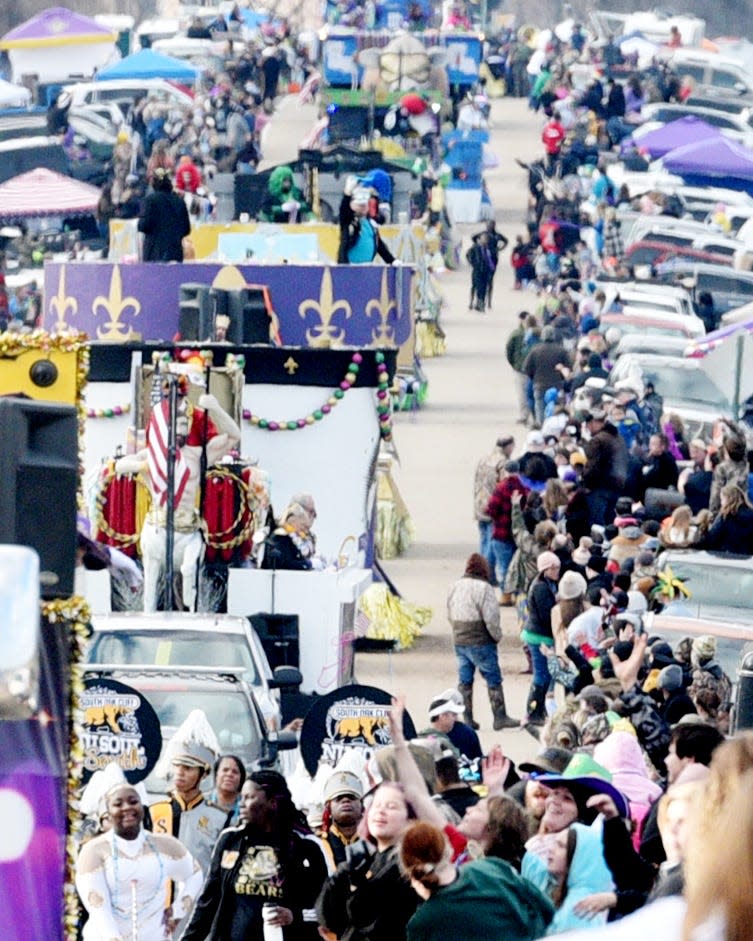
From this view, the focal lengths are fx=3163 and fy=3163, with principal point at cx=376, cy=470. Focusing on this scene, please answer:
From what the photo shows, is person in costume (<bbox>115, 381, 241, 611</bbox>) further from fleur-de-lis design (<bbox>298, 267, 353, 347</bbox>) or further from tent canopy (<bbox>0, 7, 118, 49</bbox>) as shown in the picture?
tent canopy (<bbox>0, 7, 118, 49</bbox>)

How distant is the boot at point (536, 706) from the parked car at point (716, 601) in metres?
1.01

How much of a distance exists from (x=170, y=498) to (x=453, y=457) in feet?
44.2

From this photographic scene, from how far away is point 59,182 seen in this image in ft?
136

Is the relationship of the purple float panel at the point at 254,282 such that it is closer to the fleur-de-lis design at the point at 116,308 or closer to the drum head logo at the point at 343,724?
the fleur-de-lis design at the point at 116,308

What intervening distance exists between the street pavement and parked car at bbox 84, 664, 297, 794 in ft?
11.2

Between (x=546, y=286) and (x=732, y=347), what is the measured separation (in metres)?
17.6

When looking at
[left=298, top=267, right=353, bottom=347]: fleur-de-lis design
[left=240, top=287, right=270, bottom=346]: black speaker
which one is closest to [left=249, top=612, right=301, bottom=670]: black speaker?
[left=240, top=287, right=270, bottom=346]: black speaker

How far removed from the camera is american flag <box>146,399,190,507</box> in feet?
54.3

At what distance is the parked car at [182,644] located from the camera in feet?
45.3

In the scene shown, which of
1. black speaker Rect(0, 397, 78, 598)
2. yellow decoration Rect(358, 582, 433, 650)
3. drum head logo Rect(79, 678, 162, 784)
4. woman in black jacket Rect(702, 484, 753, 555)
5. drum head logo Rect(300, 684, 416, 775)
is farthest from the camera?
yellow decoration Rect(358, 582, 433, 650)

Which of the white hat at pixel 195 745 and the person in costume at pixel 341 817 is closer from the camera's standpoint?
the person in costume at pixel 341 817

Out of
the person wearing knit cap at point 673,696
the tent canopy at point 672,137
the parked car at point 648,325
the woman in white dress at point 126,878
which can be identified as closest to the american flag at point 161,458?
the person wearing knit cap at point 673,696

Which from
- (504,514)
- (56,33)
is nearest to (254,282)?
(504,514)

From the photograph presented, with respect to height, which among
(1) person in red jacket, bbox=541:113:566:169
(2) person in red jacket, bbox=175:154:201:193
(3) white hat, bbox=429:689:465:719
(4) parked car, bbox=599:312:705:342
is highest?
(3) white hat, bbox=429:689:465:719
